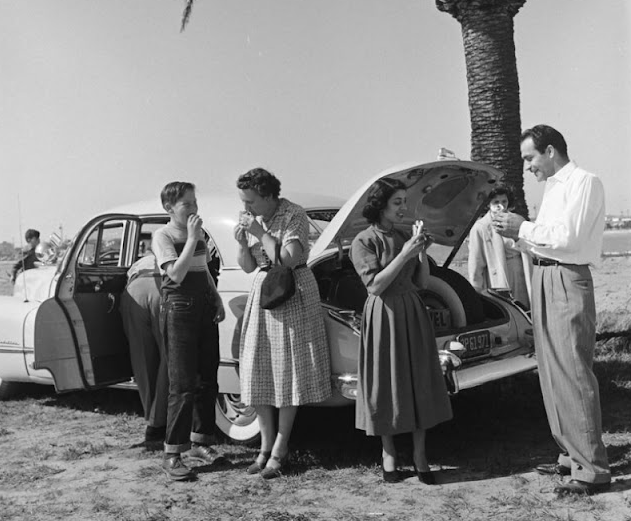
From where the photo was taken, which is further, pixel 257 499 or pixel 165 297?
pixel 165 297

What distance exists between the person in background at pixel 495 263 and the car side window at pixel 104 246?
10.4 feet

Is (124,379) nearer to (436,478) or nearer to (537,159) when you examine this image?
(436,478)

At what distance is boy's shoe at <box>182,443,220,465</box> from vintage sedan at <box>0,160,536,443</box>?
29 cm

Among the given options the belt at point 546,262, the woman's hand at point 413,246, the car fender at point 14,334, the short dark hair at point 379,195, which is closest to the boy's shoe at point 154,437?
the car fender at point 14,334

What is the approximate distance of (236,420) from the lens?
557 centimetres

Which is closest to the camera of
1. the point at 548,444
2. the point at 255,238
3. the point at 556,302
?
the point at 556,302

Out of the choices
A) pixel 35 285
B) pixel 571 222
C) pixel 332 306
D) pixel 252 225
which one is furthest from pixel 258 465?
pixel 35 285

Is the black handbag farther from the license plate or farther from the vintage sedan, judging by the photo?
the license plate

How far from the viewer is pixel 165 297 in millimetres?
5016

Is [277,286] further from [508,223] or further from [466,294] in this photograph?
[466,294]

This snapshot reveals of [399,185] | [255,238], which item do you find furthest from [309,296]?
[399,185]

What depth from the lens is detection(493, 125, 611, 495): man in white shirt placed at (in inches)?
162

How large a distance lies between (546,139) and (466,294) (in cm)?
183

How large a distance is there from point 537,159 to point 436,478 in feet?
6.50
